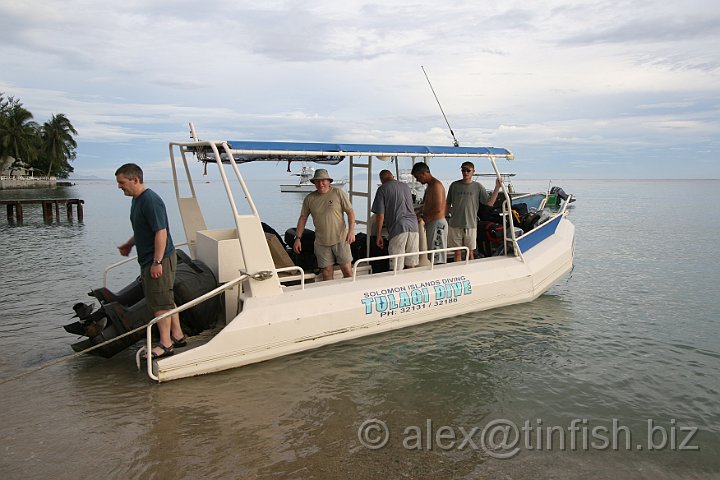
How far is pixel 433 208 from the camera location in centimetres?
766

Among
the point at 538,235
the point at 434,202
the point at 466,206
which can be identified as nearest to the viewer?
the point at 434,202

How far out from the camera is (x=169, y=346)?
5465 mm

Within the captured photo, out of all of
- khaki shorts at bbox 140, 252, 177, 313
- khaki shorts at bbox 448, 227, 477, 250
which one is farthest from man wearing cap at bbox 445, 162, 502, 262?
khaki shorts at bbox 140, 252, 177, 313

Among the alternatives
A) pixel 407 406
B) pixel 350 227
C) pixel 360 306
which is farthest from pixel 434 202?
pixel 407 406

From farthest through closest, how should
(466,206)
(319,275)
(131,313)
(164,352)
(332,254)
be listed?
(466,206) → (319,275) → (332,254) → (131,313) → (164,352)

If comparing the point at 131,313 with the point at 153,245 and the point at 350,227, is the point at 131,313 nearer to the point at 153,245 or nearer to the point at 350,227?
the point at 153,245

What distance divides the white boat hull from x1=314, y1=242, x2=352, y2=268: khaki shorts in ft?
1.13

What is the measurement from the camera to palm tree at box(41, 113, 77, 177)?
73.4m

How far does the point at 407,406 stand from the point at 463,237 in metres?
3.58

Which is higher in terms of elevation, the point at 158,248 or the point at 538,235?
the point at 158,248

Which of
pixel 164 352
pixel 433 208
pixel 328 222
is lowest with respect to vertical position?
pixel 164 352

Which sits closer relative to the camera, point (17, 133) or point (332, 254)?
point (332, 254)

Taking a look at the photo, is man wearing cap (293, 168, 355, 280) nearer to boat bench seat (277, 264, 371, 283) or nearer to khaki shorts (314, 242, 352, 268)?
khaki shorts (314, 242, 352, 268)

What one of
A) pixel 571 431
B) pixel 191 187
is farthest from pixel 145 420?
pixel 571 431
